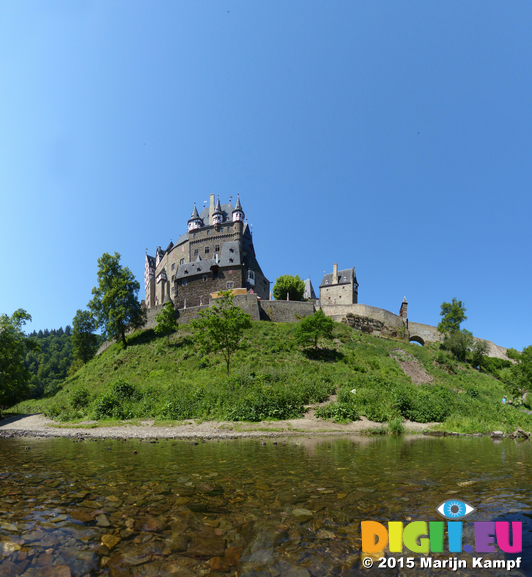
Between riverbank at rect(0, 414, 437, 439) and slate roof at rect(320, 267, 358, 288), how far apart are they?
58.7 metres

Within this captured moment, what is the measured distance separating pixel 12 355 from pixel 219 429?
98.8ft

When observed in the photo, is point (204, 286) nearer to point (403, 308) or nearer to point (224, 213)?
point (224, 213)

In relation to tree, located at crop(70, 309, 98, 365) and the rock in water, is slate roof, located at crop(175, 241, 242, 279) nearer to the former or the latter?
tree, located at crop(70, 309, 98, 365)

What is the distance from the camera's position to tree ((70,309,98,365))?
69625 mm

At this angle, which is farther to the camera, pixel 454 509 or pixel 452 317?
pixel 452 317

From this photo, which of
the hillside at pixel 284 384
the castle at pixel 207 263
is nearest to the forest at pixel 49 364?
the castle at pixel 207 263

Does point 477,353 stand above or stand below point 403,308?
below

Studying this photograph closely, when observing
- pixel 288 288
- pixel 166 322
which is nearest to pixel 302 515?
pixel 166 322

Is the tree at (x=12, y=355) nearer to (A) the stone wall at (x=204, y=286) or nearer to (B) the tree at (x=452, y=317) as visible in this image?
(A) the stone wall at (x=204, y=286)

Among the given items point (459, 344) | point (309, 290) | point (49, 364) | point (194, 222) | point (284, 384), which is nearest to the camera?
point (284, 384)

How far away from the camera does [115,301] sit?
5497cm

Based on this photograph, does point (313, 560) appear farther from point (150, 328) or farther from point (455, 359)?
point (455, 359)

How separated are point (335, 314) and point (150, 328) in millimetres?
33222

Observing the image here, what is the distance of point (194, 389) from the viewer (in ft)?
95.0
